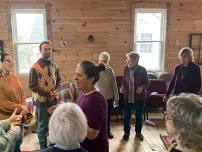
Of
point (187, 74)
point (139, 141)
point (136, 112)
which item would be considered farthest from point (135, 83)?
point (139, 141)

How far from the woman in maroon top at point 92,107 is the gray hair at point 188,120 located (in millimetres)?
686

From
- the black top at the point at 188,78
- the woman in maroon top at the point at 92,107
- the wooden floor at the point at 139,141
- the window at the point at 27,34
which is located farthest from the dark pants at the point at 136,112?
the window at the point at 27,34

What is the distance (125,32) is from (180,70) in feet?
7.53

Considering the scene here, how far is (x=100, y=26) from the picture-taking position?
5770 mm

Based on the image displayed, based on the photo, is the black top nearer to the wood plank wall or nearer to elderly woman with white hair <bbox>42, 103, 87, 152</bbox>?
the wood plank wall

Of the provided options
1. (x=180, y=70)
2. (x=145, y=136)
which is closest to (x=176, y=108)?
(x=180, y=70)

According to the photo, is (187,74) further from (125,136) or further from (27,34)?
(27,34)

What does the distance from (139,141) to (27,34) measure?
3.22 m

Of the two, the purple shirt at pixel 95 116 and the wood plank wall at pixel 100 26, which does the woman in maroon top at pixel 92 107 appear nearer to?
the purple shirt at pixel 95 116

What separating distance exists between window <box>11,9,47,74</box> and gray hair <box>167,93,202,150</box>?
4.67 metres

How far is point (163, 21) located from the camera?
599 cm

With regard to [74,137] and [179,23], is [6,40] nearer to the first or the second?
[179,23]

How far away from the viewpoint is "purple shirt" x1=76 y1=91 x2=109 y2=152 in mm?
1921

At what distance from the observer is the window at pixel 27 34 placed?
5547 mm
